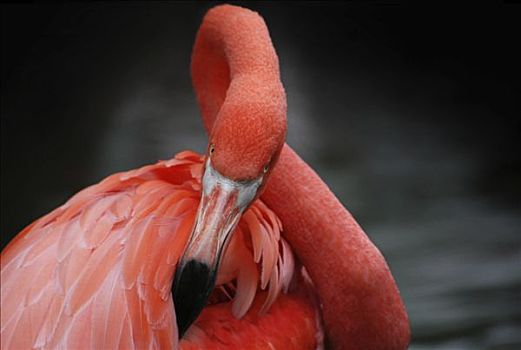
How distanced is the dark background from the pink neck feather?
0.42 meters

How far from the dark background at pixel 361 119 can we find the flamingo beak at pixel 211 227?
29.3 inches

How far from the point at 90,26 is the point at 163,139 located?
1.89 ft

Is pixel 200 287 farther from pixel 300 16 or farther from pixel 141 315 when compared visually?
pixel 300 16

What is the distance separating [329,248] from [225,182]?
1.30 ft

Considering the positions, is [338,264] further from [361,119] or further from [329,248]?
[361,119]

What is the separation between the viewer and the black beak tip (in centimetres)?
112

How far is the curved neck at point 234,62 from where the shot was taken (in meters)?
1.22

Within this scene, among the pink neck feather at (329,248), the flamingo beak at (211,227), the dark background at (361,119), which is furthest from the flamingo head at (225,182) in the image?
the dark background at (361,119)

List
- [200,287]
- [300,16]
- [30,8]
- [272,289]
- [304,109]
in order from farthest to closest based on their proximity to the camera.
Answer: [304,109] → [30,8] → [300,16] → [272,289] → [200,287]

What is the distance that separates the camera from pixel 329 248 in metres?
1.45

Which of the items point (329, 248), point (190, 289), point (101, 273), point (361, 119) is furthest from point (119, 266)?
point (361, 119)

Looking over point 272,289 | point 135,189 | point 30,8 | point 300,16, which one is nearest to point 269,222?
point 272,289

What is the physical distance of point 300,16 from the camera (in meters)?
1.98

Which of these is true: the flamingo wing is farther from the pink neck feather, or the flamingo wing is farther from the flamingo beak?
the pink neck feather
